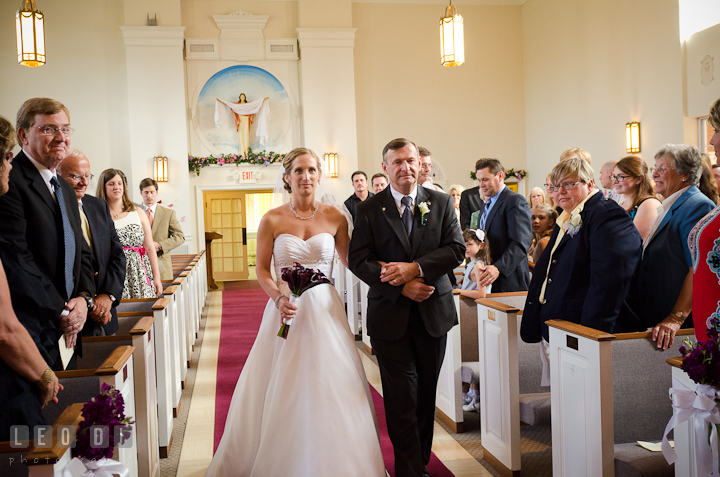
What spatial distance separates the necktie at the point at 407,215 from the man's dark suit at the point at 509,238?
1.22 metres

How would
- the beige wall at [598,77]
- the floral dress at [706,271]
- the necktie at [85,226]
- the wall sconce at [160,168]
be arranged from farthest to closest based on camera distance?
1. the wall sconce at [160,168]
2. the beige wall at [598,77]
3. the necktie at [85,226]
4. the floral dress at [706,271]

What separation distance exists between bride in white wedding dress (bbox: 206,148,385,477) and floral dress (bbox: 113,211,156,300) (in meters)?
1.80

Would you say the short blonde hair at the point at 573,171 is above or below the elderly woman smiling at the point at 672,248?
above

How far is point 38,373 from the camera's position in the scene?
182 cm

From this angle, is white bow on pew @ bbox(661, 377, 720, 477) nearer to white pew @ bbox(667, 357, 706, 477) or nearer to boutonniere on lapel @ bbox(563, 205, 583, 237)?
white pew @ bbox(667, 357, 706, 477)

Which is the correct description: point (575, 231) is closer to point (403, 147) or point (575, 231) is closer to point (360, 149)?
point (403, 147)

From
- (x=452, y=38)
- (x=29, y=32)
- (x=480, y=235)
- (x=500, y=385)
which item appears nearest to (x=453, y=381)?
(x=500, y=385)

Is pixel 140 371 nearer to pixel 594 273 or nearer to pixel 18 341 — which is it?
pixel 18 341

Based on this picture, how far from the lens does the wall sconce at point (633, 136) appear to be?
390 inches

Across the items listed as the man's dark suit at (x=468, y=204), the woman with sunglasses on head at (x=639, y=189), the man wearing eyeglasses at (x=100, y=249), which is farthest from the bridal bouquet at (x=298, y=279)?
the man's dark suit at (x=468, y=204)

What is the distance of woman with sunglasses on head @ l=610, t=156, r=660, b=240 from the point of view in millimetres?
3367

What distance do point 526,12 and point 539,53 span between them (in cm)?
126

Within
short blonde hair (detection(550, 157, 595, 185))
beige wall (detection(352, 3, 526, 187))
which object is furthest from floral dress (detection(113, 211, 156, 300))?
beige wall (detection(352, 3, 526, 187))

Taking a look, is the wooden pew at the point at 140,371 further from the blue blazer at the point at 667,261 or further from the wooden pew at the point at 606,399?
the blue blazer at the point at 667,261
